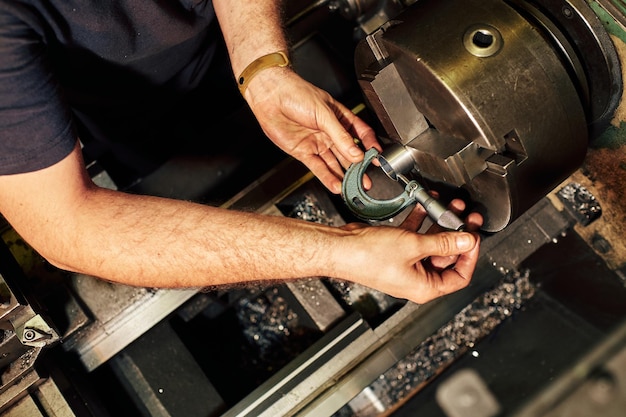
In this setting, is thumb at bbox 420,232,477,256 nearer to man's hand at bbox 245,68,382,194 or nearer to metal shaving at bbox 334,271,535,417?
man's hand at bbox 245,68,382,194

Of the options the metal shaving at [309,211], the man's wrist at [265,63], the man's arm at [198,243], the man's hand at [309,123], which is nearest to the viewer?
the man's arm at [198,243]

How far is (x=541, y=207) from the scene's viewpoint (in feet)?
4.73

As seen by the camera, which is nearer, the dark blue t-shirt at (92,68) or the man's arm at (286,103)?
the dark blue t-shirt at (92,68)

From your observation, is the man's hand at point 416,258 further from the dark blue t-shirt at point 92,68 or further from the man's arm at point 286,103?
the dark blue t-shirt at point 92,68

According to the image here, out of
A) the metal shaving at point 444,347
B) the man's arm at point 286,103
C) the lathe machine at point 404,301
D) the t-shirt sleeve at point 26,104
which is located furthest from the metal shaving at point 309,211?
the t-shirt sleeve at point 26,104

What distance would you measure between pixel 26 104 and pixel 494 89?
0.78 metres

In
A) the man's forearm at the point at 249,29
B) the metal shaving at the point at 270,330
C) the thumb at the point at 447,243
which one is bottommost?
the thumb at the point at 447,243

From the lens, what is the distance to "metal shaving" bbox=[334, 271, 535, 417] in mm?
1679

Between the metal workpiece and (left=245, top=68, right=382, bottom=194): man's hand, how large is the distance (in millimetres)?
103

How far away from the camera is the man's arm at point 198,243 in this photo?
3.29 ft

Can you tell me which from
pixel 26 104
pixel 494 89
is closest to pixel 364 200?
pixel 494 89

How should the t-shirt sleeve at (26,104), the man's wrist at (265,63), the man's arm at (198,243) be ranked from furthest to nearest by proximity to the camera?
1. the man's wrist at (265,63)
2. the man's arm at (198,243)
3. the t-shirt sleeve at (26,104)

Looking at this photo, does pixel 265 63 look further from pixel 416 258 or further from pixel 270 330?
pixel 270 330

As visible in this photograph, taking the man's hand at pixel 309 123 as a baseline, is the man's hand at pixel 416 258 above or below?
below
